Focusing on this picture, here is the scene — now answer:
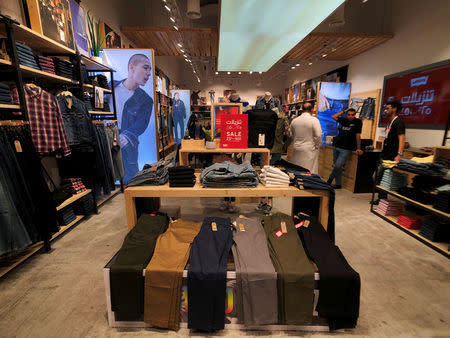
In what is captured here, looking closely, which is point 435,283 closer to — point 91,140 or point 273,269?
point 273,269

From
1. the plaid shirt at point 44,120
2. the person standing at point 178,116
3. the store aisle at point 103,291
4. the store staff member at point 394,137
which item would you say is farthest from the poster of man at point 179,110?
the store staff member at point 394,137

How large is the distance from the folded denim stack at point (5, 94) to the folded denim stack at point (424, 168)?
182 inches

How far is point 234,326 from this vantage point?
5.18ft

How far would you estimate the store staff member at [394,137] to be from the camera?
357 centimetres

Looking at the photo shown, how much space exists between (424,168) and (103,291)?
384 centimetres

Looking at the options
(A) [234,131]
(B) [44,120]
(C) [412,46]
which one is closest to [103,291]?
(B) [44,120]

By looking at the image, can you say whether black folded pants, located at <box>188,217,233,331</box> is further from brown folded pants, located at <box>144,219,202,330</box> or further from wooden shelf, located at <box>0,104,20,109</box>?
wooden shelf, located at <box>0,104,20,109</box>

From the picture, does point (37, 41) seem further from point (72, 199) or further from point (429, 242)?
point (429, 242)

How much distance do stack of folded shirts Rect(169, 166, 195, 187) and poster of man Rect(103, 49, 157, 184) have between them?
318 cm

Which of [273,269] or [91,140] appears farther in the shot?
[91,140]

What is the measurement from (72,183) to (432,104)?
6.27 metres

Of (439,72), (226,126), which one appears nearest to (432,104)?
(439,72)

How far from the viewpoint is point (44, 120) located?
8.07 ft

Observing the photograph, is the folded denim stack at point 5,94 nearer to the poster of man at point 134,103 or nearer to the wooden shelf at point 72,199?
the wooden shelf at point 72,199
